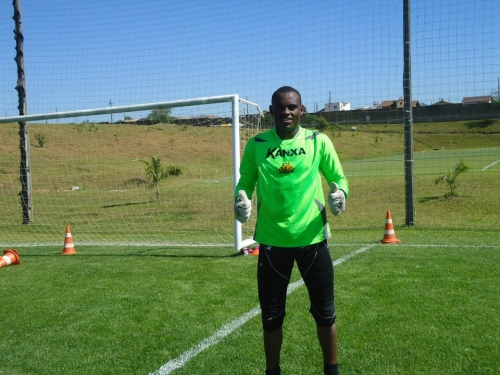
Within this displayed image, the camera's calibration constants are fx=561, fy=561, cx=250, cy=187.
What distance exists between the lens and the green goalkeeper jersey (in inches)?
146

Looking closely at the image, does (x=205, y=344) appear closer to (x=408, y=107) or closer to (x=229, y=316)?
(x=229, y=316)

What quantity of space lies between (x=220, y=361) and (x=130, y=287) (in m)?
2.88

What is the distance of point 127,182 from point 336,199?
12.5m

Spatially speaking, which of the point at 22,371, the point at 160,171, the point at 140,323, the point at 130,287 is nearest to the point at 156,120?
the point at 160,171

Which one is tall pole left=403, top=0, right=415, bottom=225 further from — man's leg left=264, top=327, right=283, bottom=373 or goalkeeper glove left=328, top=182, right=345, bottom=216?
man's leg left=264, top=327, right=283, bottom=373

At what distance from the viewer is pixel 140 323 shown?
552 cm

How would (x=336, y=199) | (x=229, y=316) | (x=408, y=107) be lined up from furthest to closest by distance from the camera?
(x=408, y=107)
(x=229, y=316)
(x=336, y=199)

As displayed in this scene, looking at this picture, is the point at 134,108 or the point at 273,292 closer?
the point at 273,292

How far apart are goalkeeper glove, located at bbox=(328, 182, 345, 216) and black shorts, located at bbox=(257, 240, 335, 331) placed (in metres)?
0.27

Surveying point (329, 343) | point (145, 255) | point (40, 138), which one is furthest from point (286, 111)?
point (40, 138)

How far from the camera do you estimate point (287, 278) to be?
150 inches

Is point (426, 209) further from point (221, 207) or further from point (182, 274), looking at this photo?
point (182, 274)

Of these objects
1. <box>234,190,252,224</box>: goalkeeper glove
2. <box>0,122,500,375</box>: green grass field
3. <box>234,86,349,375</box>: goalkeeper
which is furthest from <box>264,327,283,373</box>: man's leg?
<box>234,190,252,224</box>: goalkeeper glove

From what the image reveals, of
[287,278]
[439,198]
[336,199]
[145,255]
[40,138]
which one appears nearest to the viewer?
[336,199]
